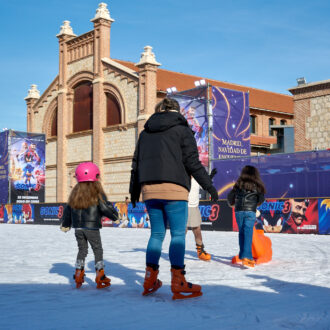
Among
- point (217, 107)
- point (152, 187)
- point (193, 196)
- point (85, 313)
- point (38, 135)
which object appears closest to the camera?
point (85, 313)

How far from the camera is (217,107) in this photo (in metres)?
26.1

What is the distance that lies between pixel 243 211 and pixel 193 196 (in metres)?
1.15

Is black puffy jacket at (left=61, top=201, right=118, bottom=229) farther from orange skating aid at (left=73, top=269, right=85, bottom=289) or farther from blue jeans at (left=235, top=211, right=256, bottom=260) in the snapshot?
blue jeans at (left=235, top=211, right=256, bottom=260)

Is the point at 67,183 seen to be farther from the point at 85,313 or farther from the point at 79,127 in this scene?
the point at 85,313

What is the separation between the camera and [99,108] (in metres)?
33.4

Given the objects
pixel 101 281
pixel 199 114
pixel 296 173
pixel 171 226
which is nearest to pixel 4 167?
pixel 199 114

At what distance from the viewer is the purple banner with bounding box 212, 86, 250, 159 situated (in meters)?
25.8

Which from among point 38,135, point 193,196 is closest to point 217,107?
point 38,135

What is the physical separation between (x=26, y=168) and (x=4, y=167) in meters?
1.72

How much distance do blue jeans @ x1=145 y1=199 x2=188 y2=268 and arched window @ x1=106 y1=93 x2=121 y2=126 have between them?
28.5 m

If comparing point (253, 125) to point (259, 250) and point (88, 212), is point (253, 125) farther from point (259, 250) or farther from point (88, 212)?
point (88, 212)

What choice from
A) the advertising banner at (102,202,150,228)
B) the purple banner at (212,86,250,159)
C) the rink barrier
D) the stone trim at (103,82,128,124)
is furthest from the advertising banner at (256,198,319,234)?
the stone trim at (103,82,128,124)

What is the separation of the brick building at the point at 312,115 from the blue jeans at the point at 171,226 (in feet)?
74.8

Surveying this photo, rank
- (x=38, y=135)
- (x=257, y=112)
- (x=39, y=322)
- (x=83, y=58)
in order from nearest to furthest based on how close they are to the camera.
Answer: (x=39, y=322), (x=38, y=135), (x=83, y=58), (x=257, y=112)
